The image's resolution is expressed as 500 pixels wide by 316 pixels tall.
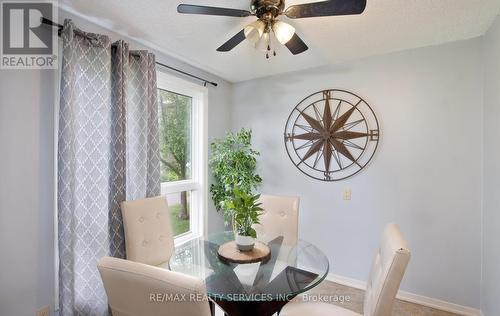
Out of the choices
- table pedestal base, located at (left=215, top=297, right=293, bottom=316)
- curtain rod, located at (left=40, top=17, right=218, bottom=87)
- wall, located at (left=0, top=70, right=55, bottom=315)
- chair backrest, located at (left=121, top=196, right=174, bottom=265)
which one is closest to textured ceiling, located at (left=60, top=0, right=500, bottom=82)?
curtain rod, located at (left=40, top=17, right=218, bottom=87)

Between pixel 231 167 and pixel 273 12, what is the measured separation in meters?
1.79

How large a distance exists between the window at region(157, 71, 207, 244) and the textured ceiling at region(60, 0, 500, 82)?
42 cm

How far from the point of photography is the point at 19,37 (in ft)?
5.35

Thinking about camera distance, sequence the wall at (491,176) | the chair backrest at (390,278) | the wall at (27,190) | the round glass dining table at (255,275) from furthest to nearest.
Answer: the wall at (491,176)
the wall at (27,190)
the round glass dining table at (255,275)
the chair backrest at (390,278)

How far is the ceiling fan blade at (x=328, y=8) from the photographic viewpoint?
4.35ft

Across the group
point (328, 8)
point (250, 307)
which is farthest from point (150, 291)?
point (328, 8)

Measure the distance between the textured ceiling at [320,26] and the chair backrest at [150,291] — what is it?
1675 millimetres

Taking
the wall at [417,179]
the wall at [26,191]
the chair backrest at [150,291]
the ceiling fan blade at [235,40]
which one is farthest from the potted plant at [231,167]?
the chair backrest at [150,291]

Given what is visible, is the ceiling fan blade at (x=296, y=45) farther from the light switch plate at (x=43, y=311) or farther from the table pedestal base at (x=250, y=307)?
the light switch plate at (x=43, y=311)

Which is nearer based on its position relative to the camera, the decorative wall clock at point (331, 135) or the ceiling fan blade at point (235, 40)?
the ceiling fan blade at point (235, 40)

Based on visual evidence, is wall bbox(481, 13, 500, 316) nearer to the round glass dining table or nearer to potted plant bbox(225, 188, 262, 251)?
the round glass dining table

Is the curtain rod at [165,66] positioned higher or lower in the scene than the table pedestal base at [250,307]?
higher

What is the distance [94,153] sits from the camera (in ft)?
6.26

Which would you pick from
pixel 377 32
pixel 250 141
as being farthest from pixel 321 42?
pixel 250 141
